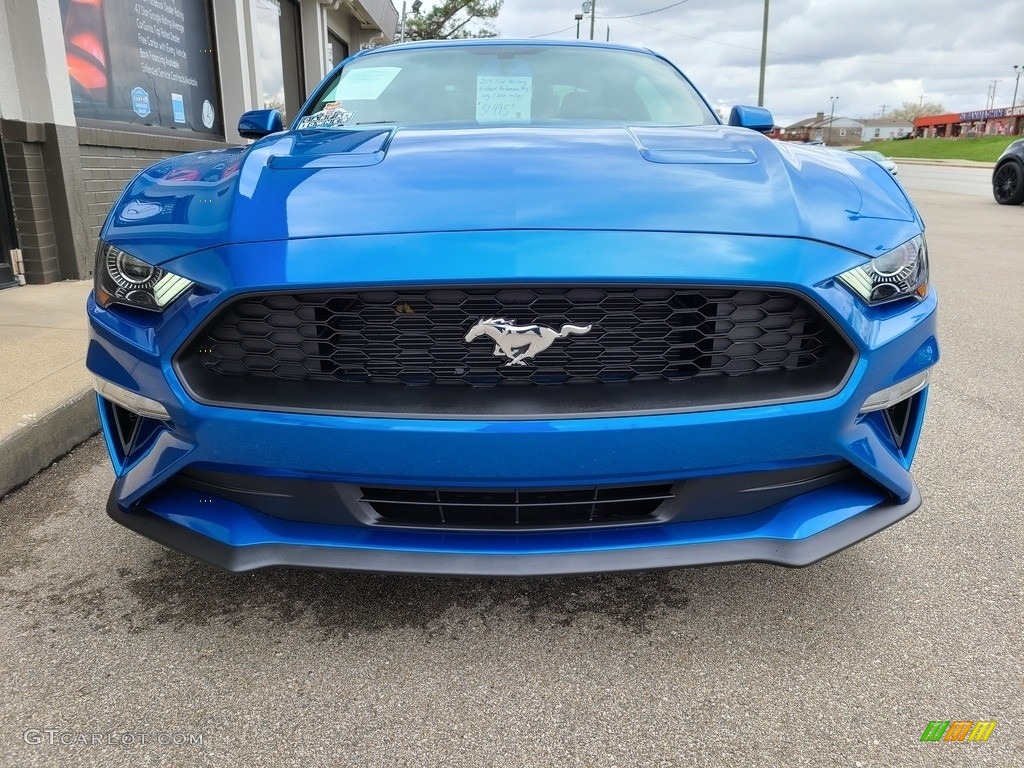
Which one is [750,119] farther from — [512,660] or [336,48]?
[336,48]

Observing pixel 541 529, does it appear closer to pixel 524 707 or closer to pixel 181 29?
pixel 524 707

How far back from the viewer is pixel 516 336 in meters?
1.51

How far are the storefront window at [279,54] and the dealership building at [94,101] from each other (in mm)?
435

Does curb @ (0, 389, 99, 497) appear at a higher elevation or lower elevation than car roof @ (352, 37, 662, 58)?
lower

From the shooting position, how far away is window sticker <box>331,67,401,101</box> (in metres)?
2.89

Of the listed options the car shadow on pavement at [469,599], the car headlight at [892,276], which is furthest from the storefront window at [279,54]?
the car headlight at [892,276]

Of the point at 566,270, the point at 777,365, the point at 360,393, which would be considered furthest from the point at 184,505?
the point at 777,365

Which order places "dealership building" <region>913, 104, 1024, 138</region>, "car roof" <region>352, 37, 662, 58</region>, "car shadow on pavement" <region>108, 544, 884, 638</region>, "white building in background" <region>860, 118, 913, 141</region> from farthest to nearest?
1. "white building in background" <region>860, 118, 913, 141</region>
2. "dealership building" <region>913, 104, 1024, 138</region>
3. "car roof" <region>352, 37, 662, 58</region>
4. "car shadow on pavement" <region>108, 544, 884, 638</region>

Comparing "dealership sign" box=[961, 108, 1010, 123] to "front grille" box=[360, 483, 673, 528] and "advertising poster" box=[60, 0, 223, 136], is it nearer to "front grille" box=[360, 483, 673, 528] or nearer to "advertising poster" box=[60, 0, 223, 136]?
"advertising poster" box=[60, 0, 223, 136]

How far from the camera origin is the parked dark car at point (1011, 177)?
41.2 ft

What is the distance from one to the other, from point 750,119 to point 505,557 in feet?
7.09

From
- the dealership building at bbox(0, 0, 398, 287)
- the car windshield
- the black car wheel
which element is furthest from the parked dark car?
the car windshield

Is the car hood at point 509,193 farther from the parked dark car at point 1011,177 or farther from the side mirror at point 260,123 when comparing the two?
the parked dark car at point 1011,177

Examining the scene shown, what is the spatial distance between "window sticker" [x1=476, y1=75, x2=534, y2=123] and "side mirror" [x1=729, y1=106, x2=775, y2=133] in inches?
31.0
